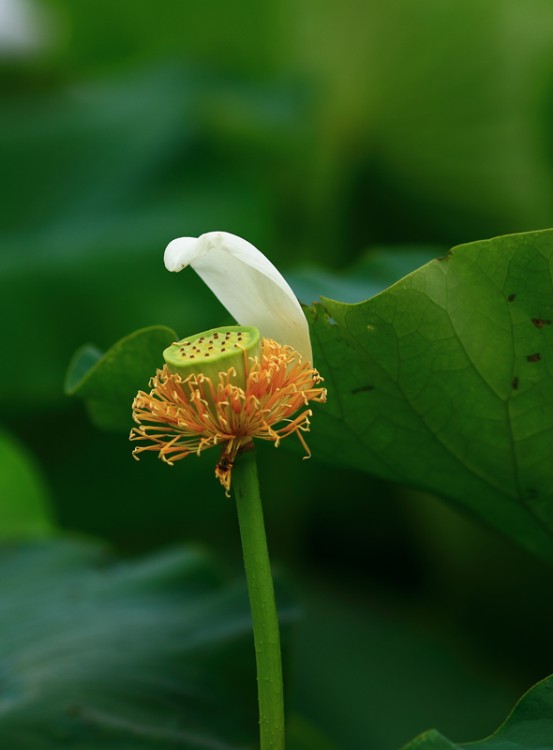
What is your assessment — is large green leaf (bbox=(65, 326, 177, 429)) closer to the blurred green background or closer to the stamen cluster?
the stamen cluster

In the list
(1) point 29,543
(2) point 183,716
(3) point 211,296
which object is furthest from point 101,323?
(2) point 183,716

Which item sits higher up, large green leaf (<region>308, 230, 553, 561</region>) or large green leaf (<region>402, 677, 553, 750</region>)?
large green leaf (<region>308, 230, 553, 561</region>)

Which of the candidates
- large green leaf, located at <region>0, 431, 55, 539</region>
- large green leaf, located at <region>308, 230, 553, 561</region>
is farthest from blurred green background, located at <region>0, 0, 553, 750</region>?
large green leaf, located at <region>308, 230, 553, 561</region>

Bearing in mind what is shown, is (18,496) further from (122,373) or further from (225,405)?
(225,405)

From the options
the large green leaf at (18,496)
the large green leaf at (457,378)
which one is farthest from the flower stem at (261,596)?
the large green leaf at (18,496)

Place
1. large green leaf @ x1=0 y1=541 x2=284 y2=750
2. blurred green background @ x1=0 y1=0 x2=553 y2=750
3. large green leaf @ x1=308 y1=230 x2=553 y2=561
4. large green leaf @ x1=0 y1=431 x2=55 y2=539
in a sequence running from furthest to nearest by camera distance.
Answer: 1. blurred green background @ x1=0 y1=0 x2=553 y2=750
2. large green leaf @ x1=0 y1=431 x2=55 y2=539
3. large green leaf @ x1=0 y1=541 x2=284 y2=750
4. large green leaf @ x1=308 y1=230 x2=553 y2=561

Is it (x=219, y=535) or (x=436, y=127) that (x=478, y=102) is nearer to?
(x=436, y=127)

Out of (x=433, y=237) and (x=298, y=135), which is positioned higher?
(x=298, y=135)
